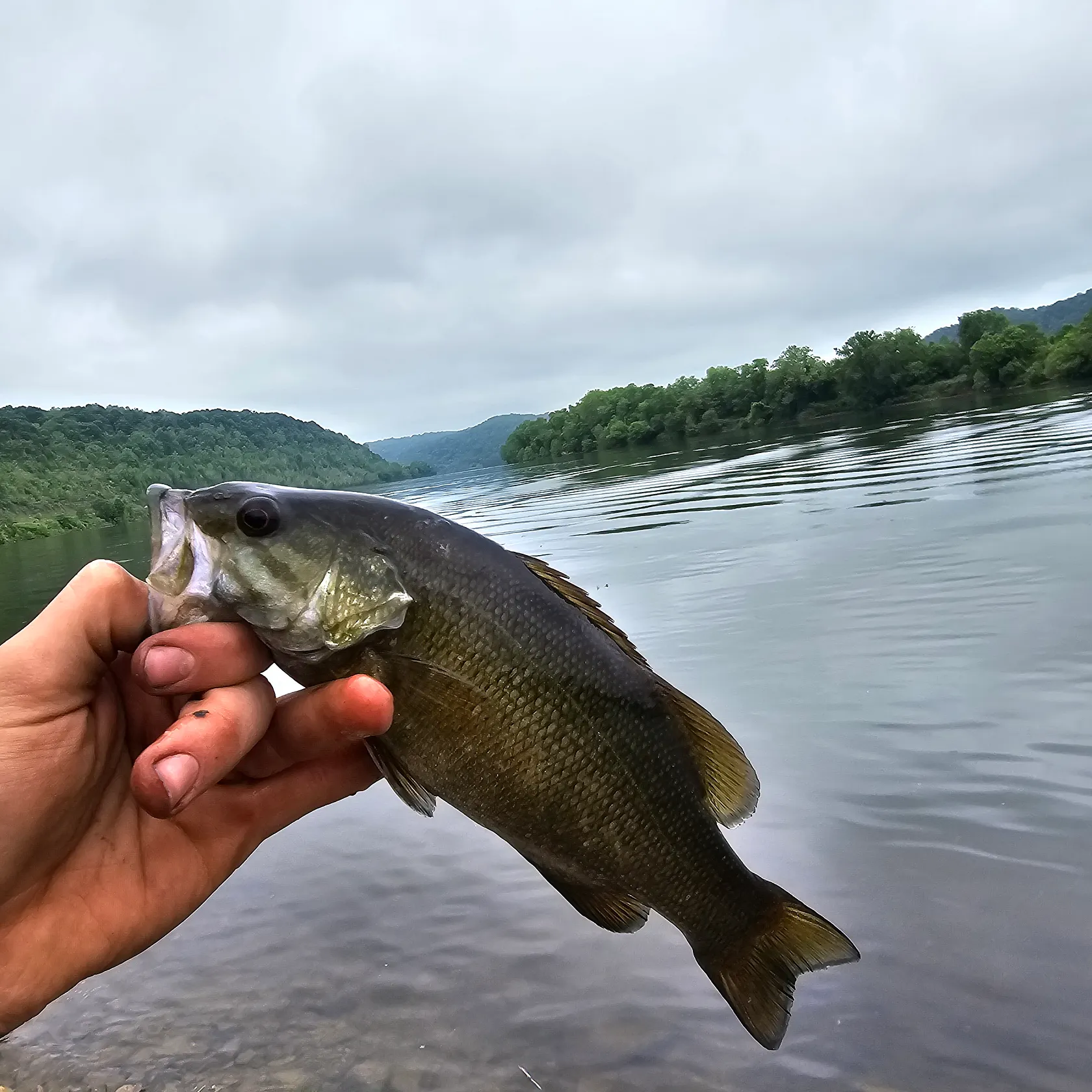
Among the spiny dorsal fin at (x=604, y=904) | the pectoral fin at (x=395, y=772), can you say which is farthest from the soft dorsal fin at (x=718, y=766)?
the pectoral fin at (x=395, y=772)

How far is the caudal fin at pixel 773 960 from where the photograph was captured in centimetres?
282

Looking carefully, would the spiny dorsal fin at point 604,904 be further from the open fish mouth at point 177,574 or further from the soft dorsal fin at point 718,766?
the open fish mouth at point 177,574

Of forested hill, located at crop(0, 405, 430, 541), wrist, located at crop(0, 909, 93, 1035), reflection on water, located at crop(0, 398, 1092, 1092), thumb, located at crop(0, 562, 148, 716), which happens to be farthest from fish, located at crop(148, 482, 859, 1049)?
forested hill, located at crop(0, 405, 430, 541)

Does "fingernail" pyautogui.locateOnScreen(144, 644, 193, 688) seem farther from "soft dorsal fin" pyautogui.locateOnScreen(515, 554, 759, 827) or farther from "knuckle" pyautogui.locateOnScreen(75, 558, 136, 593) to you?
"soft dorsal fin" pyautogui.locateOnScreen(515, 554, 759, 827)

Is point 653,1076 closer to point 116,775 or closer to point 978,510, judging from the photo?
point 116,775

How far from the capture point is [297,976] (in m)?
5.62

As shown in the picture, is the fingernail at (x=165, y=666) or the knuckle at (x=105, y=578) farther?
the knuckle at (x=105, y=578)

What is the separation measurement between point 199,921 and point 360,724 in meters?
5.76

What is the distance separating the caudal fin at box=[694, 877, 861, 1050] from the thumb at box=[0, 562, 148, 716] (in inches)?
93.0

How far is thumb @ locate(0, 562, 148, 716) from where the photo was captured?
2.21 m

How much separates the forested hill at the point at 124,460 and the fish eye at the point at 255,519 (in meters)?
105

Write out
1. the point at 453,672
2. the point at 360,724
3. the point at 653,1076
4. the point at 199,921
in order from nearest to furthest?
the point at 360,724 < the point at 453,672 < the point at 653,1076 < the point at 199,921

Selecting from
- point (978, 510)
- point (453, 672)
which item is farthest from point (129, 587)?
point (978, 510)

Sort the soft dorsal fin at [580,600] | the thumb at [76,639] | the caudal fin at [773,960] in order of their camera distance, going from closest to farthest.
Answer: the thumb at [76,639], the soft dorsal fin at [580,600], the caudal fin at [773,960]
